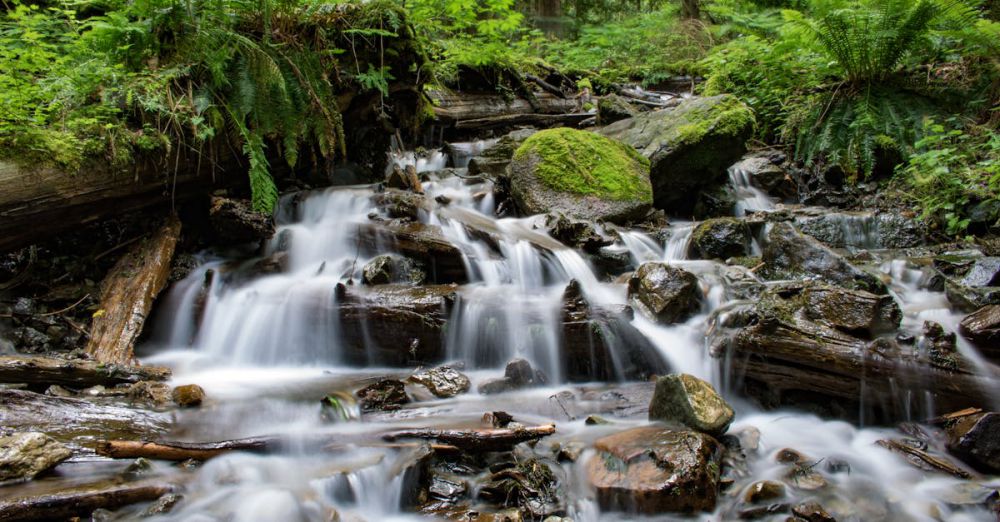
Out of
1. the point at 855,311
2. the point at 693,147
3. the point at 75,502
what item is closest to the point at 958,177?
the point at 693,147

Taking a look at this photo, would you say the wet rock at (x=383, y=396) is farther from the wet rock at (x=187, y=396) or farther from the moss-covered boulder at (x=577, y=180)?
the moss-covered boulder at (x=577, y=180)

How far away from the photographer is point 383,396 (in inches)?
152

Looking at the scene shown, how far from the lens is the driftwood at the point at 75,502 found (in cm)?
229

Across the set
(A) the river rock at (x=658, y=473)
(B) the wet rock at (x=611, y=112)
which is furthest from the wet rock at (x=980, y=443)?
(B) the wet rock at (x=611, y=112)

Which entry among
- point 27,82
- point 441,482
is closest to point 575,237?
point 441,482

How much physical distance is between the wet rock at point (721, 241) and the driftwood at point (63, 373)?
18.6 feet

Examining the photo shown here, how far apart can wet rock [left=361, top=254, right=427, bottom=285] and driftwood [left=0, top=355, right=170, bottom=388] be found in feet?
6.54

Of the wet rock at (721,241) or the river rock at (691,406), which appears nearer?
the river rock at (691,406)

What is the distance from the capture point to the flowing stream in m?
2.94

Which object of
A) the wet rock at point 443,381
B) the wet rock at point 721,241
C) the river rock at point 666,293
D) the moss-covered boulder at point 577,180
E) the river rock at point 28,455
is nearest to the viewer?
the river rock at point 28,455

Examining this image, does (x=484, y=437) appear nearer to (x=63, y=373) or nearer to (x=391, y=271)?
(x=391, y=271)

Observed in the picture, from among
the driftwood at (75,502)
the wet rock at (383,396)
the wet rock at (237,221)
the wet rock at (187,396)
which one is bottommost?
the wet rock at (383,396)

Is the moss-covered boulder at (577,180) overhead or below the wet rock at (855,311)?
overhead

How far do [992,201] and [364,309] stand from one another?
275 inches
